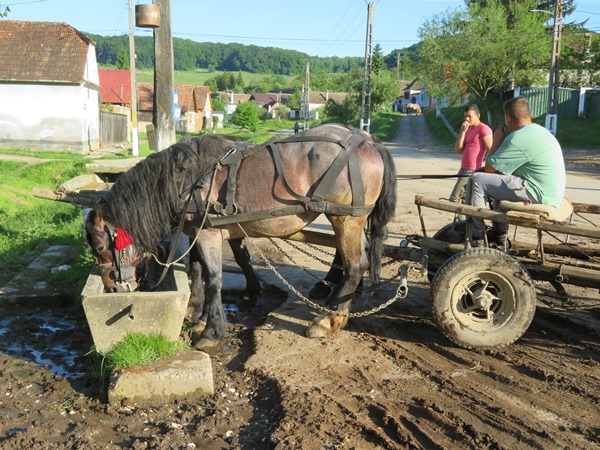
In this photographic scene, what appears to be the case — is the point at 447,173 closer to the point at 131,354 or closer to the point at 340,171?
the point at 340,171

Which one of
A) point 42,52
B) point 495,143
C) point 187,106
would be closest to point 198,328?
point 495,143

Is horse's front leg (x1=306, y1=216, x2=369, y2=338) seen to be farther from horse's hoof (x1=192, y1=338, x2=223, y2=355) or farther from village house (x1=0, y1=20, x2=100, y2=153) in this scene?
village house (x1=0, y1=20, x2=100, y2=153)

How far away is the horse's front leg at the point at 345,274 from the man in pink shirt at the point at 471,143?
3.32 meters

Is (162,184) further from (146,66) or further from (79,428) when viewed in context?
(146,66)

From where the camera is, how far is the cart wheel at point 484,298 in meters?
4.82

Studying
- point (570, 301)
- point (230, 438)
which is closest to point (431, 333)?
point (570, 301)

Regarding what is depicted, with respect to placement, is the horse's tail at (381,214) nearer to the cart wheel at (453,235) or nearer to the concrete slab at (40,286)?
the cart wheel at (453,235)

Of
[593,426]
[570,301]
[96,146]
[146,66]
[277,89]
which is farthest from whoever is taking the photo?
[277,89]

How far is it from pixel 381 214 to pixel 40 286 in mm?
3974

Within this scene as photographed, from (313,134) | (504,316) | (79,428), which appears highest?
(313,134)

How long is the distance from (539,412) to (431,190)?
10.5 m

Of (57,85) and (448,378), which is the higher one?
(57,85)

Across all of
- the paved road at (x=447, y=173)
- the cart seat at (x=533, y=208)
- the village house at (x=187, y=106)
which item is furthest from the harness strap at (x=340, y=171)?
the village house at (x=187, y=106)

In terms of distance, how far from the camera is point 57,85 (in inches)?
1131
